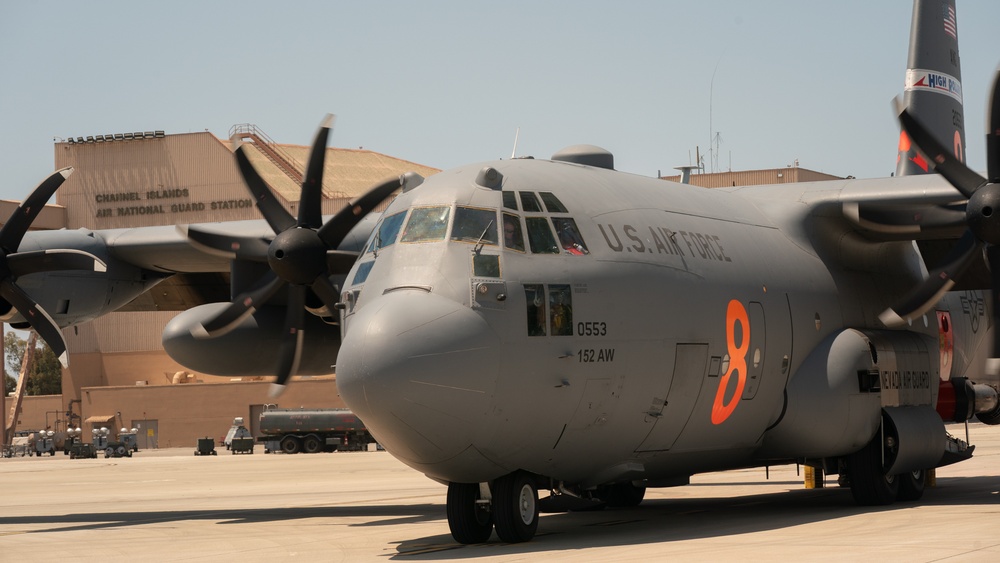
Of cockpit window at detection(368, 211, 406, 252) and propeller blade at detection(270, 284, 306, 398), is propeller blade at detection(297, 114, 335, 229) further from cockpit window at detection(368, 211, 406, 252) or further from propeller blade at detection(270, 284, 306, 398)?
cockpit window at detection(368, 211, 406, 252)

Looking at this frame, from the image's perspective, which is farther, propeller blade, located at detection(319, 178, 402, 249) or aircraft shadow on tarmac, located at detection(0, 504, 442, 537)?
aircraft shadow on tarmac, located at detection(0, 504, 442, 537)

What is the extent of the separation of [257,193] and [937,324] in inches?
488

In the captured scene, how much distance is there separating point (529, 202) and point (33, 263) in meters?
10.2

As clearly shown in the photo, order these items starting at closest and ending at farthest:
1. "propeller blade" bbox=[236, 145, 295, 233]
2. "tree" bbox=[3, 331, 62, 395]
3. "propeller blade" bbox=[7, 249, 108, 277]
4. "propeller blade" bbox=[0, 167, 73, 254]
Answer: "propeller blade" bbox=[236, 145, 295, 233] → "propeller blade" bbox=[7, 249, 108, 277] → "propeller blade" bbox=[0, 167, 73, 254] → "tree" bbox=[3, 331, 62, 395]

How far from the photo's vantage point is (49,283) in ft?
71.3

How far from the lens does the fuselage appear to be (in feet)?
43.4

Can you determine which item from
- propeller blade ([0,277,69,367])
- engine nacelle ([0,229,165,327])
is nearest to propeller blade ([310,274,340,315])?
propeller blade ([0,277,69,367])

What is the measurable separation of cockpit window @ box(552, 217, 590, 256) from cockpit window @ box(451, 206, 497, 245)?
33.8 inches

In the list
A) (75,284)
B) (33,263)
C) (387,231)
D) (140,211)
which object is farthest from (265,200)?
(140,211)

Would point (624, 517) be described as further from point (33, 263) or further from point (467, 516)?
point (33, 263)

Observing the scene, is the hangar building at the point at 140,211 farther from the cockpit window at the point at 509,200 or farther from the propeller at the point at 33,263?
the cockpit window at the point at 509,200

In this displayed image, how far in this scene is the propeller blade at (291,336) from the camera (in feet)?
63.4

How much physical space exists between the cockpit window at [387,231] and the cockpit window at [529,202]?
1502mm

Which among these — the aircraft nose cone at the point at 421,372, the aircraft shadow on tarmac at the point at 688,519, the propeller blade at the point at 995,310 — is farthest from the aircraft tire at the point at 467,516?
the propeller blade at the point at 995,310
